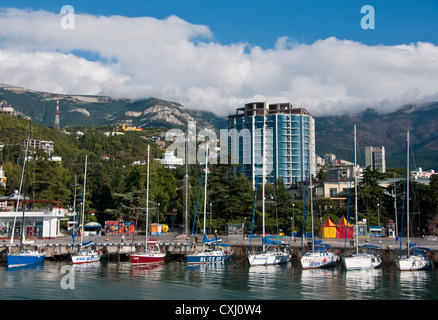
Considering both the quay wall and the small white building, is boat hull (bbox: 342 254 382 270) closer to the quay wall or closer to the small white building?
the quay wall

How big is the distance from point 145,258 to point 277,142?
101 meters

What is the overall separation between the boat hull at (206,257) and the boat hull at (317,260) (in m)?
8.90

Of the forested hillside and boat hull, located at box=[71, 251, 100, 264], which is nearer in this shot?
boat hull, located at box=[71, 251, 100, 264]

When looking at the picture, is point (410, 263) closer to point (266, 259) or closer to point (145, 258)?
point (266, 259)

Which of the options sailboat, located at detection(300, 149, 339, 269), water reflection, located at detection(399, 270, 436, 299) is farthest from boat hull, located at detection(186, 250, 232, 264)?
water reflection, located at detection(399, 270, 436, 299)

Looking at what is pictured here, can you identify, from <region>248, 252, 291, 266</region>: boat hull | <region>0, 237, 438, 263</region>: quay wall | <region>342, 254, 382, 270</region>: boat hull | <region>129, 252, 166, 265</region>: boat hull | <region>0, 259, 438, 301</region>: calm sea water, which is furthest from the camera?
<region>0, 237, 438, 263</region>: quay wall

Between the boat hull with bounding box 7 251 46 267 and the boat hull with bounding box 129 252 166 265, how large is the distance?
31.2 ft

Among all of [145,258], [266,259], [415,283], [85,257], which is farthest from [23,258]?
[415,283]

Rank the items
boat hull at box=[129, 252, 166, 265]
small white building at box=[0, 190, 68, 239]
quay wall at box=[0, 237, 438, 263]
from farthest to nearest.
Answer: small white building at box=[0, 190, 68, 239] → quay wall at box=[0, 237, 438, 263] → boat hull at box=[129, 252, 166, 265]

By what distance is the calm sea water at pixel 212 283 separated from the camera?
30859 mm

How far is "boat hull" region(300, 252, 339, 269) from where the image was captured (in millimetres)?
43134

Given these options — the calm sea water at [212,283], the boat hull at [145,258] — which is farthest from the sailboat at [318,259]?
the boat hull at [145,258]

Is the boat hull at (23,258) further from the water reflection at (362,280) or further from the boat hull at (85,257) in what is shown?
the water reflection at (362,280)
